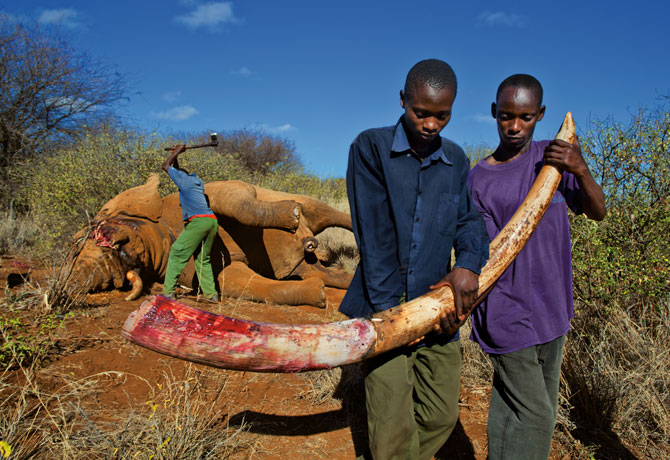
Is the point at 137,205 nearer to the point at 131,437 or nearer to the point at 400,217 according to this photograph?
the point at 131,437

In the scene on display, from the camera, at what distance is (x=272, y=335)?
1507 mm

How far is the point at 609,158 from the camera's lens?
4570 mm

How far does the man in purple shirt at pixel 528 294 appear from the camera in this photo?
200cm

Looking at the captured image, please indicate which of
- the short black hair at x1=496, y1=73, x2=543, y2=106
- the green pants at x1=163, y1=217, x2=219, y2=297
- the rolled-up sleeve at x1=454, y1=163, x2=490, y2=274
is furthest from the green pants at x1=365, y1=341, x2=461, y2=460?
the green pants at x1=163, y1=217, x2=219, y2=297

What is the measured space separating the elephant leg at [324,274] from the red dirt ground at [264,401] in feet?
10.3

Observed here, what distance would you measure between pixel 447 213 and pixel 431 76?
0.59 meters

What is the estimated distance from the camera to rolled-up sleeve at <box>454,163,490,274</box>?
1896mm

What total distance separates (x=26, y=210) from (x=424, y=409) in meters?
13.0

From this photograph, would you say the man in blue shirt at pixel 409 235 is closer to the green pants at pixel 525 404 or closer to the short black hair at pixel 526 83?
the green pants at pixel 525 404

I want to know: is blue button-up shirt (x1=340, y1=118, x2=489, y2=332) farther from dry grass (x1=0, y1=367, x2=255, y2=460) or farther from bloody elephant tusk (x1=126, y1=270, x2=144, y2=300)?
bloody elephant tusk (x1=126, y1=270, x2=144, y2=300)

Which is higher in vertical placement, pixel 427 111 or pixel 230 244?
pixel 427 111

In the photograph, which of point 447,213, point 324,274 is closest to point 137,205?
point 324,274

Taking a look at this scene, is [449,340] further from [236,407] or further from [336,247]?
[336,247]

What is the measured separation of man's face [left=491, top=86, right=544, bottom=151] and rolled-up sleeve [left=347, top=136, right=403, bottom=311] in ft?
2.27
